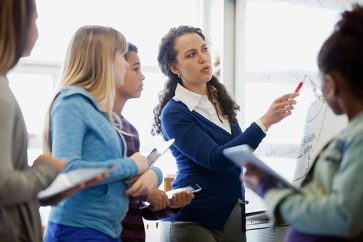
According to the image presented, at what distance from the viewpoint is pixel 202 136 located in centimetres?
173

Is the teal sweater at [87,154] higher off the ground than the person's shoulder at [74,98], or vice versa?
the person's shoulder at [74,98]

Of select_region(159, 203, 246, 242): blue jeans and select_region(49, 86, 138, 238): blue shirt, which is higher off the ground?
select_region(49, 86, 138, 238): blue shirt

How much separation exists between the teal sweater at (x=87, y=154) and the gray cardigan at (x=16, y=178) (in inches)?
4.0

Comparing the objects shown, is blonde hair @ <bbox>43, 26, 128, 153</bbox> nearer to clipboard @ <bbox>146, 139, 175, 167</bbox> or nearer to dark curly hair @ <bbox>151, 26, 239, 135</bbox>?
clipboard @ <bbox>146, 139, 175, 167</bbox>

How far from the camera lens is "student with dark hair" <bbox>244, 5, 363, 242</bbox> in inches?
34.4

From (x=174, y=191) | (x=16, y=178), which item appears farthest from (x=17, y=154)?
(x=174, y=191)

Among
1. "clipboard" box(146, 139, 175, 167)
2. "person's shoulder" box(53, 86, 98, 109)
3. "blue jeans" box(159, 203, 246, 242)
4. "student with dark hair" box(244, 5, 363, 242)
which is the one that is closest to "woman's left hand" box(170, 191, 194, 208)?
"blue jeans" box(159, 203, 246, 242)

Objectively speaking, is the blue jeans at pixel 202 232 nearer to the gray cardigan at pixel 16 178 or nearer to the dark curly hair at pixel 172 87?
the dark curly hair at pixel 172 87

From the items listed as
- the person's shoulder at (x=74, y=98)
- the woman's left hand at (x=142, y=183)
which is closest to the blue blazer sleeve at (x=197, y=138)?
the woman's left hand at (x=142, y=183)

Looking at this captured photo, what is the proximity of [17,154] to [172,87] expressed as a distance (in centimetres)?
95

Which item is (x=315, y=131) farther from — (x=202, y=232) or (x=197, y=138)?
(x=202, y=232)

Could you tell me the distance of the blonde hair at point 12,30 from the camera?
113cm

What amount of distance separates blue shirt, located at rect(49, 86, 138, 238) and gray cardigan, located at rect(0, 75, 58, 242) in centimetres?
10

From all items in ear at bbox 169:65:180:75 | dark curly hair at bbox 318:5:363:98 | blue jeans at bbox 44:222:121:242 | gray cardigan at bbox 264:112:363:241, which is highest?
dark curly hair at bbox 318:5:363:98
